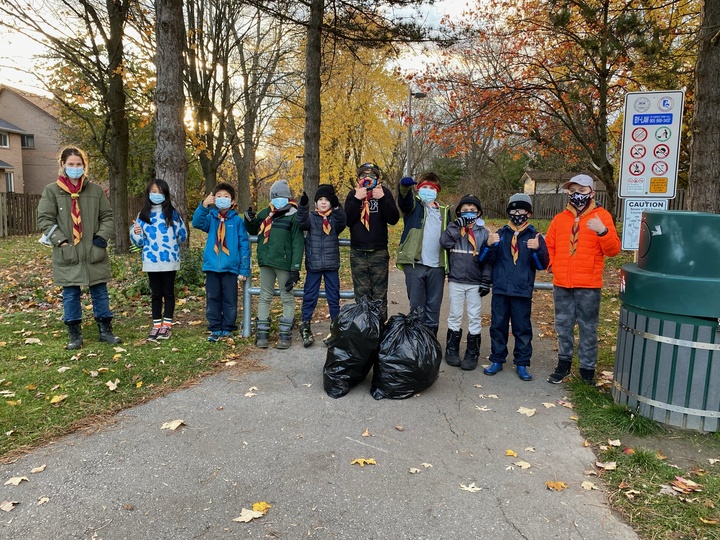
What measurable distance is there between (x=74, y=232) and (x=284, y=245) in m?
2.10

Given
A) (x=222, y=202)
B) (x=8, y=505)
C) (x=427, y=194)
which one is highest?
(x=427, y=194)

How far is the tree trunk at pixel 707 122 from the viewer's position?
6750 millimetres

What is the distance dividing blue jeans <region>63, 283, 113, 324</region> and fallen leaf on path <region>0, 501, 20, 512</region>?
2754 millimetres

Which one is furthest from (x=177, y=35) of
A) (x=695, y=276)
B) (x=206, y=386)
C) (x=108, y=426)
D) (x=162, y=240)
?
(x=695, y=276)

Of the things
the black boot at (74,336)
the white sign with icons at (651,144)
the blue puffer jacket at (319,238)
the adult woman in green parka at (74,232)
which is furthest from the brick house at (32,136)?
the white sign with icons at (651,144)

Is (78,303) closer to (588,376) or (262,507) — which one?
(262,507)

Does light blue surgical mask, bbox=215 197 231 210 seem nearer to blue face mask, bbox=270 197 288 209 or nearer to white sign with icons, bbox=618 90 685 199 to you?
blue face mask, bbox=270 197 288 209

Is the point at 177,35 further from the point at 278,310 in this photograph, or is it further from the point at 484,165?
the point at 484,165

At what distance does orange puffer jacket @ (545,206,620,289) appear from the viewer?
167 inches

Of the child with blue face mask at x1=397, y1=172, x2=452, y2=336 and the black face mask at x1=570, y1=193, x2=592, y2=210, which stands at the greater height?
the black face mask at x1=570, y1=193, x2=592, y2=210

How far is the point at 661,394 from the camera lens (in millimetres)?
3525

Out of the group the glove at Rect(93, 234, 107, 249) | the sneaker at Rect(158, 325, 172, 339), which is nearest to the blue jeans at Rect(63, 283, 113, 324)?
the glove at Rect(93, 234, 107, 249)

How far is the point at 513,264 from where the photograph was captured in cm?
459

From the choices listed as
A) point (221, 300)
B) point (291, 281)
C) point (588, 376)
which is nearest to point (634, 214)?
point (588, 376)
